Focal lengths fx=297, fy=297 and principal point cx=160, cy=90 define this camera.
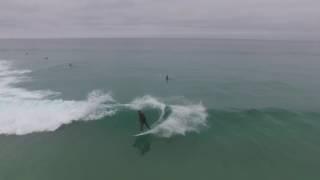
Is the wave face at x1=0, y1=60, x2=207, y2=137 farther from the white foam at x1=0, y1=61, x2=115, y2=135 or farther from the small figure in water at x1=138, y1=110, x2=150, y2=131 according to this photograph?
the small figure in water at x1=138, y1=110, x2=150, y2=131

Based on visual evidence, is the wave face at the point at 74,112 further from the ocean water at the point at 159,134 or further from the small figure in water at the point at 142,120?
the small figure in water at the point at 142,120

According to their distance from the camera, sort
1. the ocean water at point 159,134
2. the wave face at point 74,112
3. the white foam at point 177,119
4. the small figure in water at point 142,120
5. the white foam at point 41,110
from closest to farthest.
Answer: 1. the ocean water at point 159,134
2. the small figure in water at point 142,120
3. the white foam at point 177,119
4. the wave face at point 74,112
5. the white foam at point 41,110

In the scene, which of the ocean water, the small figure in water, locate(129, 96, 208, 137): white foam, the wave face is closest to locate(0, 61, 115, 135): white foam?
the wave face

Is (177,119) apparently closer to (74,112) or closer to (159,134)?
(159,134)

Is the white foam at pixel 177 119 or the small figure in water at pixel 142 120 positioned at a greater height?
the small figure in water at pixel 142 120

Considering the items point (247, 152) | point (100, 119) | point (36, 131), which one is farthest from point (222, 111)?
point (36, 131)

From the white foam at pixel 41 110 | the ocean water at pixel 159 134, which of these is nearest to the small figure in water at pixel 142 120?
the ocean water at pixel 159 134

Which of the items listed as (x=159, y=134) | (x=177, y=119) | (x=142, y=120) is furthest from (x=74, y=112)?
(x=177, y=119)

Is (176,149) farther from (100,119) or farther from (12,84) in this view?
(12,84)
